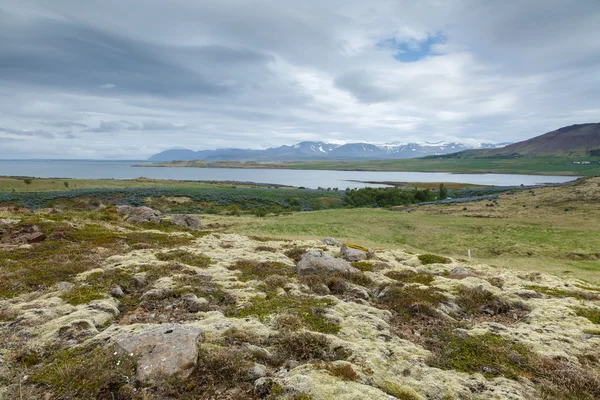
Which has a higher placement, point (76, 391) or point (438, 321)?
point (76, 391)

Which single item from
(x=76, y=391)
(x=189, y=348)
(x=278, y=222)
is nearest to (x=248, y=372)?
(x=189, y=348)

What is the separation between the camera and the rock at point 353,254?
17.8m

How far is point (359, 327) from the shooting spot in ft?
29.0

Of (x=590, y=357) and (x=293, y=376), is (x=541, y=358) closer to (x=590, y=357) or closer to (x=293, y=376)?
(x=590, y=357)

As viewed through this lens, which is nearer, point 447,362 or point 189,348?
point 189,348

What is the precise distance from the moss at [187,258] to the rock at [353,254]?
766 centimetres

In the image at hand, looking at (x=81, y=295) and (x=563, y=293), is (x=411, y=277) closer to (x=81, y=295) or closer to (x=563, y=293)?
(x=563, y=293)

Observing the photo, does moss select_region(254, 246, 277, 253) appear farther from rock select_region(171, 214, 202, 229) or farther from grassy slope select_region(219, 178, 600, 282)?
rock select_region(171, 214, 202, 229)

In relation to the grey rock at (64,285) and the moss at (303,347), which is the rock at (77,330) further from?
the moss at (303,347)

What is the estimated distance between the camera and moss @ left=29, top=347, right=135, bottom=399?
5512mm

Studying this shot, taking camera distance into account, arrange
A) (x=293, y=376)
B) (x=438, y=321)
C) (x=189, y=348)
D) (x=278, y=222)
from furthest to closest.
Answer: (x=278, y=222) → (x=438, y=321) → (x=189, y=348) → (x=293, y=376)

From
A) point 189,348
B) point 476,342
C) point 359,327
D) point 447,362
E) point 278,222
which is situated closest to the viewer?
point 189,348

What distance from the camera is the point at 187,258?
15.4m

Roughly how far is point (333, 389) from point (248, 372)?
5.86 ft
